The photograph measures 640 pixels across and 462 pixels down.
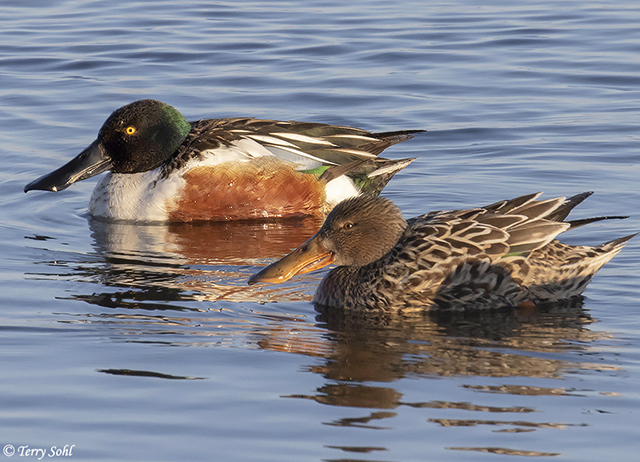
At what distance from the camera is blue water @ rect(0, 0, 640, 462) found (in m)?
5.38

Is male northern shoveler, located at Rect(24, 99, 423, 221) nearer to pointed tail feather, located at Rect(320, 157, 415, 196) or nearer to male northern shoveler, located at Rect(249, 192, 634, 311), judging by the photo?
pointed tail feather, located at Rect(320, 157, 415, 196)

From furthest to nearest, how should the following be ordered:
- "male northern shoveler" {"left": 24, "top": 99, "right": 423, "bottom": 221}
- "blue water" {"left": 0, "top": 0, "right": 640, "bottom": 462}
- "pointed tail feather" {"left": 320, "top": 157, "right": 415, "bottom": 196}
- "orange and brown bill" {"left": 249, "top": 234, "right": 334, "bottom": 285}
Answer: "pointed tail feather" {"left": 320, "top": 157, "right": 415, "bottom": 196}, "male northern shoveler" {"left": 24, "top": 99, "right": 423, "bottom": 221}, "orange and brown bill" {"left": 249, "top": 234, "right": 334, "bottom": 285}, "blue water" {"left": 0, "top": 0, "right": 640, "bottom": 462}

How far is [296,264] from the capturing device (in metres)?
7.36

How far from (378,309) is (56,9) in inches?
534

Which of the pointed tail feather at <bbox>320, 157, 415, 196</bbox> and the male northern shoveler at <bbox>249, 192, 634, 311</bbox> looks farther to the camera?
the pointed tail feather at <bbox>320, 157, 415, 196</bbox>

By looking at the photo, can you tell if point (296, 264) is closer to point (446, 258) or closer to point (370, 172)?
point (446, 258)

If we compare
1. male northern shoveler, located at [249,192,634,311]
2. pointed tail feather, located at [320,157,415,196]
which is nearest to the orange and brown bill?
male northern shoveler, located at [249,192,634,311]

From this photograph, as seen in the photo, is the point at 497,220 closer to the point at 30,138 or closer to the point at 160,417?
the point at 160,417

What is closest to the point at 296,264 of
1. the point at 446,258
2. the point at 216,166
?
the point at 446,258

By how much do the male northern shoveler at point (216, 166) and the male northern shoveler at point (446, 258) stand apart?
2.67 metres

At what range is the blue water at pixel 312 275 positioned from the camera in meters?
5.38

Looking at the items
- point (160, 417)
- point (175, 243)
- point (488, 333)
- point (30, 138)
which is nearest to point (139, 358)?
point (160, 417)

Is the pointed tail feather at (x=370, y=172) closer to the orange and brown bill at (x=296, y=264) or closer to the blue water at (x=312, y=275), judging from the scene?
the blue water at (x=312, y=275)

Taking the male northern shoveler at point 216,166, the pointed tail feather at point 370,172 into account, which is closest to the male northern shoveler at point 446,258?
the male northern shoveler at point 216,166
